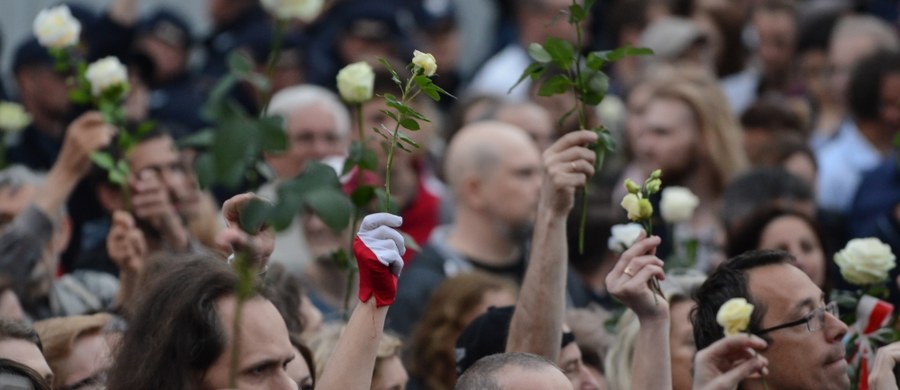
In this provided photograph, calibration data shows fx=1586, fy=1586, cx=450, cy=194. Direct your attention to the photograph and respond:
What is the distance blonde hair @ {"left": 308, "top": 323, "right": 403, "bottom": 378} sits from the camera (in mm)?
5410

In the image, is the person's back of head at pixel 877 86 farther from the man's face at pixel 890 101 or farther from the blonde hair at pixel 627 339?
the blonde hair at pixel 627 339

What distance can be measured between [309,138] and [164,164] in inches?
58.1

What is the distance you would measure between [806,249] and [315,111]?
285 cm

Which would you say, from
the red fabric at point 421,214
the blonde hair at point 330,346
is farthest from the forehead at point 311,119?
the blonde hair at point 330,346

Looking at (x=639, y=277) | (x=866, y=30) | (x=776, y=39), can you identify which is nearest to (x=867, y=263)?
(x=639, y=277)

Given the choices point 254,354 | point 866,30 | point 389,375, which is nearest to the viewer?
point 254,354

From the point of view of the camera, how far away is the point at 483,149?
7801 millimetres

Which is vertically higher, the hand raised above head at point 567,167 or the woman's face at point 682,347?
the hand raised above head at point 567,167

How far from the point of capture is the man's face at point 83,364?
204 inches

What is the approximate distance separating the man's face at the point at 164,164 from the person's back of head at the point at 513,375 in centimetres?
291

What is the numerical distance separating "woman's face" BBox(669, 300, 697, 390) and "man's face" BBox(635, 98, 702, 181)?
2831mm

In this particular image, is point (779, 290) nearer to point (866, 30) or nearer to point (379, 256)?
point (379, 256)

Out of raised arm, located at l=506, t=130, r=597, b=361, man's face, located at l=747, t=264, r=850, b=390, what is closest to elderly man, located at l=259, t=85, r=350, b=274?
raised arm, located at l=506, t=130, r=597, b=361

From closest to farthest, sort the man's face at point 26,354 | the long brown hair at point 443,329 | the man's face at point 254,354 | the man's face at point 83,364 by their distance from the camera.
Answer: the man's face at point 254,354, the man's face at point 26,354, the man's face at point 83,364, the long brown hair at point 443,329
